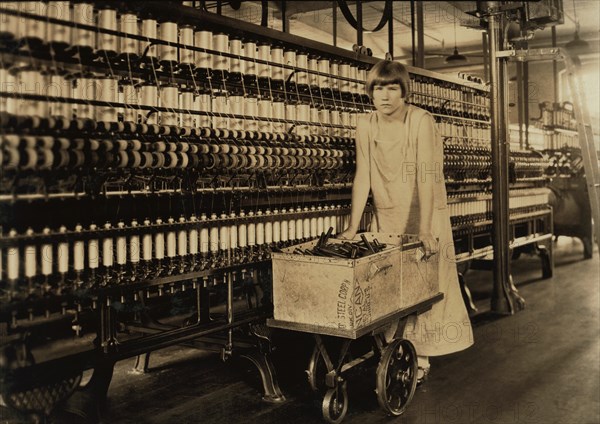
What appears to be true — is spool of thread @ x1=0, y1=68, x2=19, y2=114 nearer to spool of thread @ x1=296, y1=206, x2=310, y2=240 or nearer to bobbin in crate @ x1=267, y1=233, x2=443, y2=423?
bobbin in crate @ x1=267, y1=233, x2=443, y2=423

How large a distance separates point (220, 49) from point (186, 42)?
10.0 inches

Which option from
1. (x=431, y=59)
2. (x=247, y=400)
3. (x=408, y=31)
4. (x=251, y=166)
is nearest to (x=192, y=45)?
(x=251, y=166)

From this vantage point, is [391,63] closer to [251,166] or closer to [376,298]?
[251,166]

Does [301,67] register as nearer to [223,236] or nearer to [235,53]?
[235,53]

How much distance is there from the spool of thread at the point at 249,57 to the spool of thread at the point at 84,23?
1.05 meters

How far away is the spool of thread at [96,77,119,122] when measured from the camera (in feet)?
9.68

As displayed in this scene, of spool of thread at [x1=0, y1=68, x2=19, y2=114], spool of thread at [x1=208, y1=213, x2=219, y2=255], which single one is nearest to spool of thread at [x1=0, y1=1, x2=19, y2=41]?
spool of thread at [x1=0, y1=68, x2=19, y2=114]

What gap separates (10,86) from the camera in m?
2.65

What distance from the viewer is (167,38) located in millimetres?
3273

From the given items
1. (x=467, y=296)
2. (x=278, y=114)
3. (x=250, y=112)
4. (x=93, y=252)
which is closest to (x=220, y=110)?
(x=250, y=112)

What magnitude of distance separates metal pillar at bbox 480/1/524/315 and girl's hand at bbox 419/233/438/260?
7.72 feet

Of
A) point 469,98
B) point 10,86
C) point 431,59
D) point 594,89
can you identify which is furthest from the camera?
point 431,59

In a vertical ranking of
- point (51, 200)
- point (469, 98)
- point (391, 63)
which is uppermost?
point (469, 98)

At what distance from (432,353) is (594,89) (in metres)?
13.0
